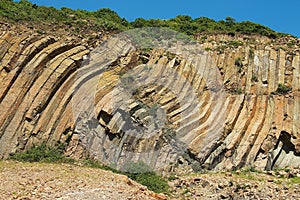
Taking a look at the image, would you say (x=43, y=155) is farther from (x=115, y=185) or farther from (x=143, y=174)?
(x=115, y=185)

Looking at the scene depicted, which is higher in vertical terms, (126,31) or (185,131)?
(126,31)

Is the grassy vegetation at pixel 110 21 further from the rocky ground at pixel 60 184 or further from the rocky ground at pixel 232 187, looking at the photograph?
the rocky ground at pixel 232 187

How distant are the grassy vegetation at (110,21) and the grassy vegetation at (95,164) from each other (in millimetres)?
7493

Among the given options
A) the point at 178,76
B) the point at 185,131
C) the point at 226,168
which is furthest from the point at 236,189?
the point at 178,76

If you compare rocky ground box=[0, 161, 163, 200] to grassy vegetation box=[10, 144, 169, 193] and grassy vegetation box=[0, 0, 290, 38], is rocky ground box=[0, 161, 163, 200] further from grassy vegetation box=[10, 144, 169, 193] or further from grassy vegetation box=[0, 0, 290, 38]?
grassy vegetation box=[0, 0, 290, 38]

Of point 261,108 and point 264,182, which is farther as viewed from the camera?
point 261,108

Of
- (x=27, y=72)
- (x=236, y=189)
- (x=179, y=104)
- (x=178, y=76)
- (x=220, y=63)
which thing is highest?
(x=220, y=63)

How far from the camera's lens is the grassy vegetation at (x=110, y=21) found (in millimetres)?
24297

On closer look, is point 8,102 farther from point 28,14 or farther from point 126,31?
point 126,31

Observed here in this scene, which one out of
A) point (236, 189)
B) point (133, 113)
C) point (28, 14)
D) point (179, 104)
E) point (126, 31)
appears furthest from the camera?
point (126, 31)

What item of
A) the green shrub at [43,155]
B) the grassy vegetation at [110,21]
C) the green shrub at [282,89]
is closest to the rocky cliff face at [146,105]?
the green shrub at [282,89]

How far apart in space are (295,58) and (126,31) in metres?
9.25

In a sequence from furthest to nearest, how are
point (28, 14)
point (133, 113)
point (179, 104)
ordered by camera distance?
point (28, 14) → point (179, 104) → point (133, 113)

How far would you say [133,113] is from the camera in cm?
2030
